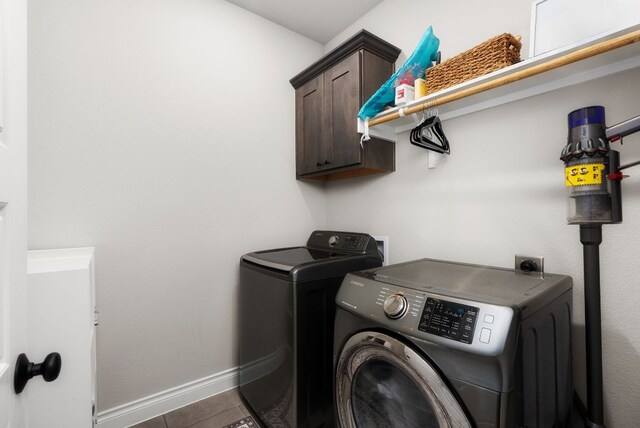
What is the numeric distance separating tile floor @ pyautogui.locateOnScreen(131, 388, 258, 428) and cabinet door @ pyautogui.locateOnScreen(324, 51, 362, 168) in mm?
1676

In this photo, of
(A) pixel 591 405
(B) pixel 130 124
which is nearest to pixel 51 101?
(B) pixel 130 124

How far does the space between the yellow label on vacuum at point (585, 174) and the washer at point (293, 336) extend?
101cm

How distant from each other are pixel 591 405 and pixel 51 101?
2.63 m

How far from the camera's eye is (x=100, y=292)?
1545mm

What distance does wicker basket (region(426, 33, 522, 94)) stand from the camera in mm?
1123

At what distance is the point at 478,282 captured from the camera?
3.40 ft

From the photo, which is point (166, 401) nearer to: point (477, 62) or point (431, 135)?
point (431, 135)

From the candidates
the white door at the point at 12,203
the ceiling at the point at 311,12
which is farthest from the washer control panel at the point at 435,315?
the ceiling at the point at 311,12

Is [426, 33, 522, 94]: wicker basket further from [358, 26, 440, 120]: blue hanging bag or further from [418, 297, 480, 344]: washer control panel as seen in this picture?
[418, 297, 480, 344]: washer control panel

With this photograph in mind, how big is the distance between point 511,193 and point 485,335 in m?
0.88

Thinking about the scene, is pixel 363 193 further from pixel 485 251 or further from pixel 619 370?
pixel 619 370

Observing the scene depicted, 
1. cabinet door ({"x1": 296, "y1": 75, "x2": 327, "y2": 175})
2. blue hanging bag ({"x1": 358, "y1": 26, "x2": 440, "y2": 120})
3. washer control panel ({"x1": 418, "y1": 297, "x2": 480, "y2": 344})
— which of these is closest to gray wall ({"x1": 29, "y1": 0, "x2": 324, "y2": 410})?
cabinet door ({"x1": 296, "y1": 75, "x2": 327, "y2": 175})

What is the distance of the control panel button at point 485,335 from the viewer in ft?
2.38

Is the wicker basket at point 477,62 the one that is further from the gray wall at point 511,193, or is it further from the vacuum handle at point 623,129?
the vacuum handle at point 623,129
